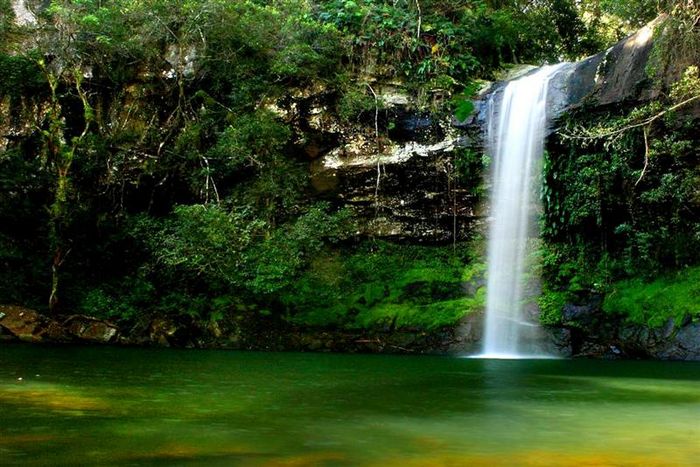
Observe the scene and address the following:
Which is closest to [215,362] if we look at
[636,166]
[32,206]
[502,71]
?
[32,206]

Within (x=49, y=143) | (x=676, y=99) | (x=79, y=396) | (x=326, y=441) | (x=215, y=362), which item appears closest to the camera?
(x=326, y=441)

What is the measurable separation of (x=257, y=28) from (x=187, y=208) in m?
5.40

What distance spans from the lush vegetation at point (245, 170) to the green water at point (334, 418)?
6235 mm

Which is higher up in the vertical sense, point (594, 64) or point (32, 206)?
point (594, 64)

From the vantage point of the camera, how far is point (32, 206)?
A: 14.4 metres

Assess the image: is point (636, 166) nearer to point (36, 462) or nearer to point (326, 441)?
point (326, 441)

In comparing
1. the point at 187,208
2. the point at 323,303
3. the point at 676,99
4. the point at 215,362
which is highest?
the point at 676,99

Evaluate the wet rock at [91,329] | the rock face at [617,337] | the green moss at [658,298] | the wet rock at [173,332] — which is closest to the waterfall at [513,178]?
the rock face at [617,337]

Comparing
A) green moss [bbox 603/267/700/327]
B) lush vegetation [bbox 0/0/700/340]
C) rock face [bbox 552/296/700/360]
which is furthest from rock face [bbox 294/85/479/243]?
green moss [bbox 603/267/700/327]

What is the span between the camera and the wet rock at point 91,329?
12.4 meters

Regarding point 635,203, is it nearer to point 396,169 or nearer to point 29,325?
point 396,169

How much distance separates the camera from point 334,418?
12.7ft

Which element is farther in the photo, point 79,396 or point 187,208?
point 187,208

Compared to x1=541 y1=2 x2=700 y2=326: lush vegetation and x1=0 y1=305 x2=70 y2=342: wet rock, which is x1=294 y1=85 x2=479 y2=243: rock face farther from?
x1=0 y1=305 x2=70 y2=342: wet rock
